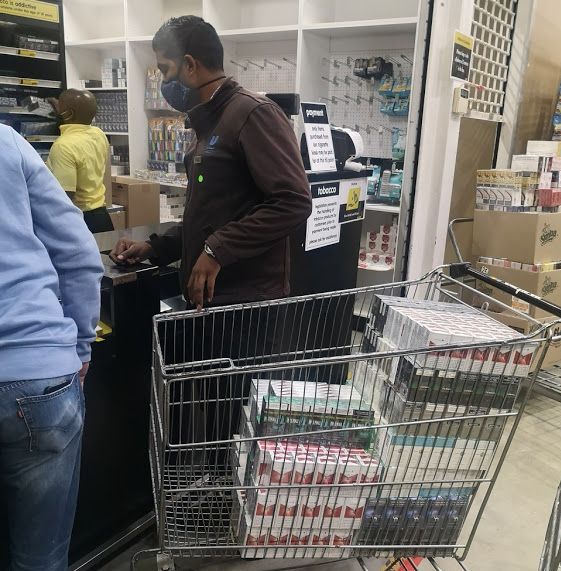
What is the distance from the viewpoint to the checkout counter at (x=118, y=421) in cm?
172

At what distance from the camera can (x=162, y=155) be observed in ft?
18.7

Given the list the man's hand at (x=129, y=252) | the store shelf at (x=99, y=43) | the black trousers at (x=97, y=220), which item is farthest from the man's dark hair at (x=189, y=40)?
the store shelf at (x=99, y=43)

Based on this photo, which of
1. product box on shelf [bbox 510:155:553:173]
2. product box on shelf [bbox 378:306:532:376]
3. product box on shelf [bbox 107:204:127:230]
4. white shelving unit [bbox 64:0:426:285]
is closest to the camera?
product box on shelf [bbox 378:306:532:376]

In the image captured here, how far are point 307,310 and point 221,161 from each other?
92cm

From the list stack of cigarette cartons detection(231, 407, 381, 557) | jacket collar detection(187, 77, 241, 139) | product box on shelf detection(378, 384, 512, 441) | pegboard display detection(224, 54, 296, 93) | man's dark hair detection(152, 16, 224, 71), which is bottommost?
stack of cigarette cartons detection(231, 407, 381, 557)

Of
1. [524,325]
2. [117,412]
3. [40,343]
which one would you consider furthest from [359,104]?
[40,343]

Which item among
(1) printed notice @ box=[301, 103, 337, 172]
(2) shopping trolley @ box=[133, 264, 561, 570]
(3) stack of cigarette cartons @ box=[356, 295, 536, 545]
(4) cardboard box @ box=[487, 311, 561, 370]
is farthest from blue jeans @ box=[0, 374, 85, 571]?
(4) cardboard box @ box=[487, 311, 561, 370]

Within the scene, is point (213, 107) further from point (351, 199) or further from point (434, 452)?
point (434, 452)

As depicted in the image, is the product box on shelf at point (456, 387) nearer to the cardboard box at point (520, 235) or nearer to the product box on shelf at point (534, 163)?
the cardboard box at point (520, 235)

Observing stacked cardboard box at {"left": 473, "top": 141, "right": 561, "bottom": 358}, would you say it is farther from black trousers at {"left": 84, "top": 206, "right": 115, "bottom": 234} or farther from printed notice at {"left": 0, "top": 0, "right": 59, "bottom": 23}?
printed notice at {"left": 0, "top": 0, "right": 59, "bottom": 23}

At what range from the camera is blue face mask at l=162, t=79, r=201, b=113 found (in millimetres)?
1850

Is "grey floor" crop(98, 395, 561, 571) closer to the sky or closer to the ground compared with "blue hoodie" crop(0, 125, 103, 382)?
closer to the ground

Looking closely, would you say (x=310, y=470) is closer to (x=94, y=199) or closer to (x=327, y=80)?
(x=94, y=199)

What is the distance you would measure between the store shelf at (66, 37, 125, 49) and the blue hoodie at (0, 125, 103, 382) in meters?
4.99
